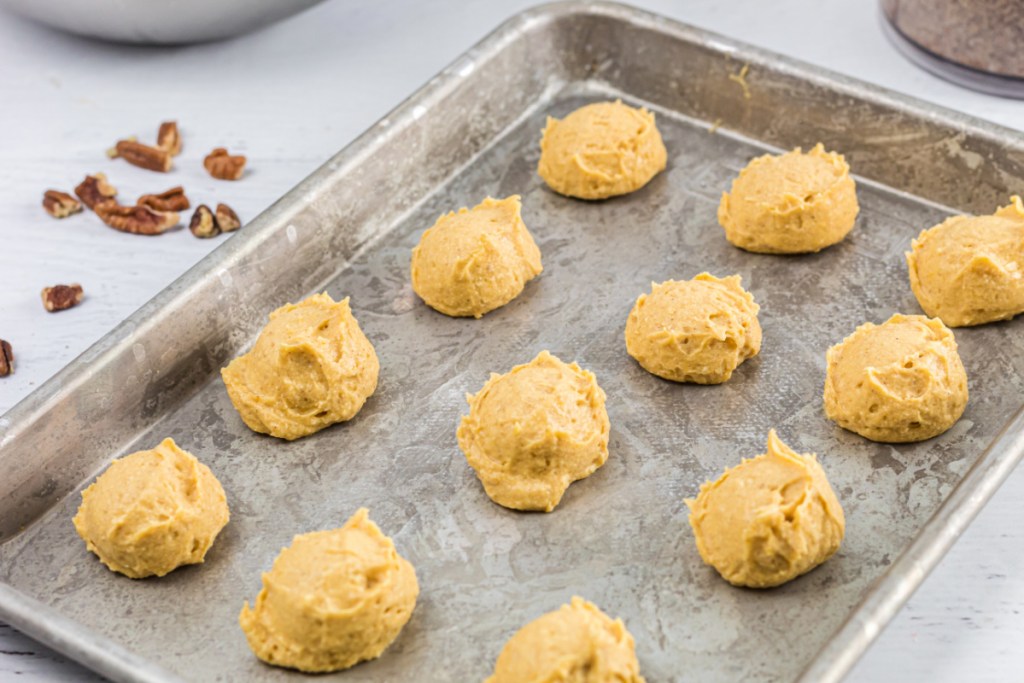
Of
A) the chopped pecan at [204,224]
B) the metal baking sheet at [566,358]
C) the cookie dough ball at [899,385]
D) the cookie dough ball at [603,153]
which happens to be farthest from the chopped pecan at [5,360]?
the cookie dough ball at [899,385]

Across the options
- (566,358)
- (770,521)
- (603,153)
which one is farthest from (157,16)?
(770,521)

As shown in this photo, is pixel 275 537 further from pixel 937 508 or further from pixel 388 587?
pixel 937 508

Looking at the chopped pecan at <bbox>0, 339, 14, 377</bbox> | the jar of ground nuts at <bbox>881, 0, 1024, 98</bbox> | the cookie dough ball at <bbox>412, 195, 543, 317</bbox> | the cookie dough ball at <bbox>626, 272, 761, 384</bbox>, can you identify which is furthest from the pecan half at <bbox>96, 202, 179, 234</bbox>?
the jar of ground nuts at <bbox>881, 0, 1024, 98</bbox>

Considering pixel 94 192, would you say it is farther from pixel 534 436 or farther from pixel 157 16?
pixel 534 436

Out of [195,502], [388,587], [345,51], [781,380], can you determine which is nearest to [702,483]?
[781,380]

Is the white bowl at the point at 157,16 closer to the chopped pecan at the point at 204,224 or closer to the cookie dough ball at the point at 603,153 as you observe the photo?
the chopped pecan at the point at 204,224

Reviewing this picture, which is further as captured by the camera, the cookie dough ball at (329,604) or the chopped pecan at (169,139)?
the chopped pecan at (169,139)

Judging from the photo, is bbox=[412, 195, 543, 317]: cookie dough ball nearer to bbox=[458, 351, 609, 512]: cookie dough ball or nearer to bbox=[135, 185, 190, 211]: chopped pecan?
bbox=[458, 351, 609, 512]: cookie dough ball
